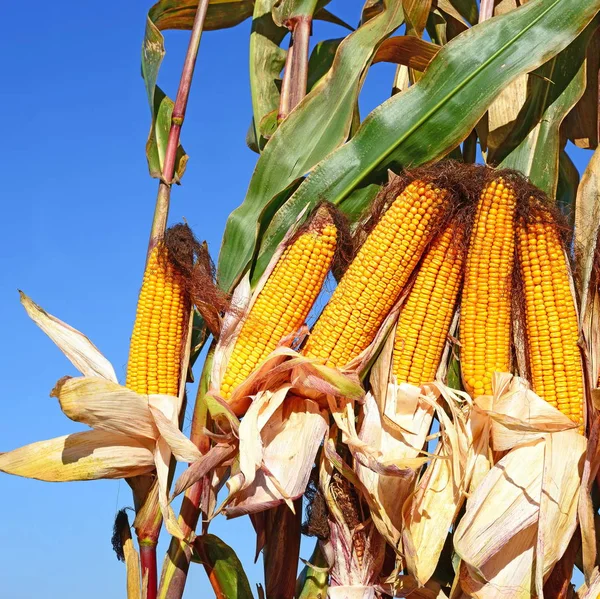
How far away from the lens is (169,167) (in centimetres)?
335

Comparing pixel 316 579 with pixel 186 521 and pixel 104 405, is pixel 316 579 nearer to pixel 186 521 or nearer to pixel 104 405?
pixel 186 521

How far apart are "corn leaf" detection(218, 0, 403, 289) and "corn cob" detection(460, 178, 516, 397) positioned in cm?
70

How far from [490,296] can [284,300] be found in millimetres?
673

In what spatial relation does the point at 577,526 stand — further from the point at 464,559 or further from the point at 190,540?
the point at 190,540

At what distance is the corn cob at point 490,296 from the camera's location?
2863mm

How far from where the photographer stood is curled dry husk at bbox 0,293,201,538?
271 centimetres

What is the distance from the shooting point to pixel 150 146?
3486 millimetres

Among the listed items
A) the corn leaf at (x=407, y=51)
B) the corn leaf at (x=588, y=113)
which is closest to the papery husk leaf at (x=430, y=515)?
the corn leaf at (x=407, y=51)

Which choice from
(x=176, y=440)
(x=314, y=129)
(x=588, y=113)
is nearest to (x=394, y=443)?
(x=176, y=440)

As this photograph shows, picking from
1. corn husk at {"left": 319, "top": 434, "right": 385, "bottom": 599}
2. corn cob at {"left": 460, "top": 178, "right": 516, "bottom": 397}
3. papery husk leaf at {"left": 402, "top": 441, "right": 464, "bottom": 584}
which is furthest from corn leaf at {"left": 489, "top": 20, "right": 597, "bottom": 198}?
corn husk at {"left": 319, "top": 434, "right": 385, "bottom": 599}

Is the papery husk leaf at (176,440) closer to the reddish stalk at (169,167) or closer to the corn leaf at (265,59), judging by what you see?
the reddish stalk at (169,167)

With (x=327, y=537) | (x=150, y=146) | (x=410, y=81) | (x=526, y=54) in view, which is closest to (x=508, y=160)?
(x=526, y=54)

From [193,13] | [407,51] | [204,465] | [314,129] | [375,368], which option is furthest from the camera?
[193,13]

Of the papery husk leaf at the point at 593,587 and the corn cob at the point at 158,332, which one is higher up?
the corn cob at the point at 158,332
